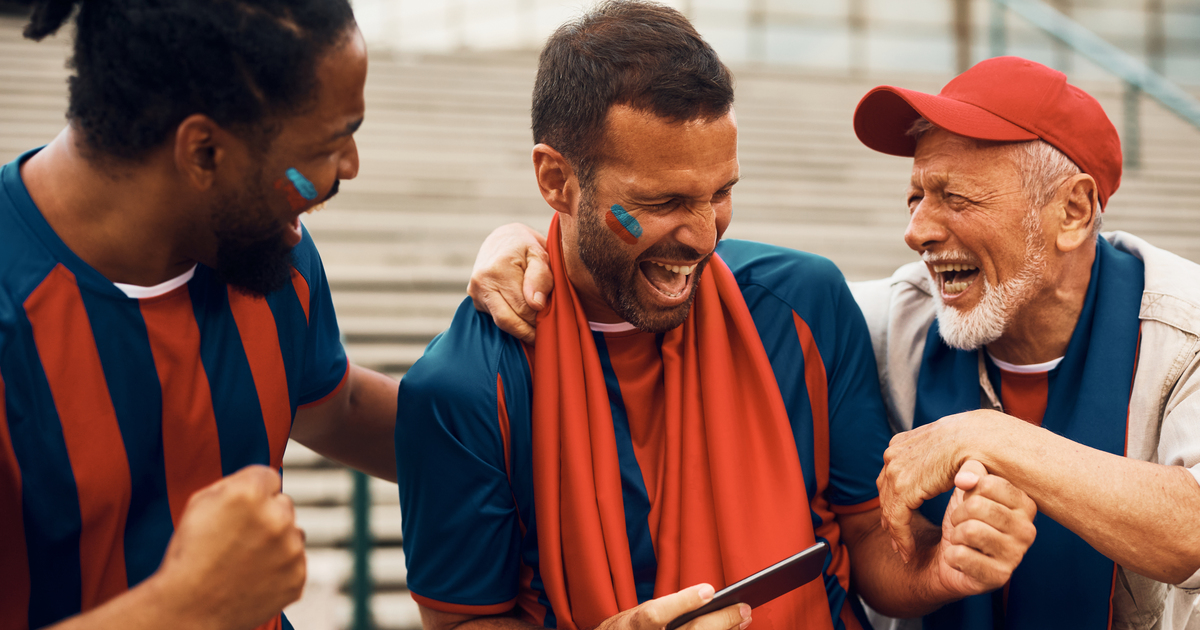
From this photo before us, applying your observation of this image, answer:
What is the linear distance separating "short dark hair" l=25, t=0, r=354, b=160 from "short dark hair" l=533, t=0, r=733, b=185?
0.58 meters

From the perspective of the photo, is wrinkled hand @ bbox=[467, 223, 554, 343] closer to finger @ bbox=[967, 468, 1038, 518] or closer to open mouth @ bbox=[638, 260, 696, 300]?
open mouth @ bbox=[638, 260, 696, 300]

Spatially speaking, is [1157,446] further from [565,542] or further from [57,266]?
[57,266]

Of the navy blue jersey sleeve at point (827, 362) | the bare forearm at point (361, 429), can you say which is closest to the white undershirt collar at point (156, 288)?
the bare forearm at point (361, 429)

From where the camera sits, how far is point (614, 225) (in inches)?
74.4

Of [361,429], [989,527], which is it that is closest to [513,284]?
[361,429]

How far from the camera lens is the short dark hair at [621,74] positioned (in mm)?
1809

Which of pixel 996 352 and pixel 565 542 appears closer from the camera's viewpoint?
pixel 565 542

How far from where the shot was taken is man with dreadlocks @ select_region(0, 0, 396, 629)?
4.75ft

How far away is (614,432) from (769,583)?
50 cm

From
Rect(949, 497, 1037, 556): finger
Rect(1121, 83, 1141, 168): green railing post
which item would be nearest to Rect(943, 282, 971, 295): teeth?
Rect(949, 497, 1037, 556): finger

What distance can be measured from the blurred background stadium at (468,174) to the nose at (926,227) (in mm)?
948

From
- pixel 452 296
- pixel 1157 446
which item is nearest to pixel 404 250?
pixel 452 296

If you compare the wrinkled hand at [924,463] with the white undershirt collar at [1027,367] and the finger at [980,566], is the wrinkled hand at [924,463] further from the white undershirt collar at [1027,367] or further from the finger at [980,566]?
the white undershirt collar at [1027,367]

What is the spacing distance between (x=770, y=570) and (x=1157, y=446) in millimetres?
1006
